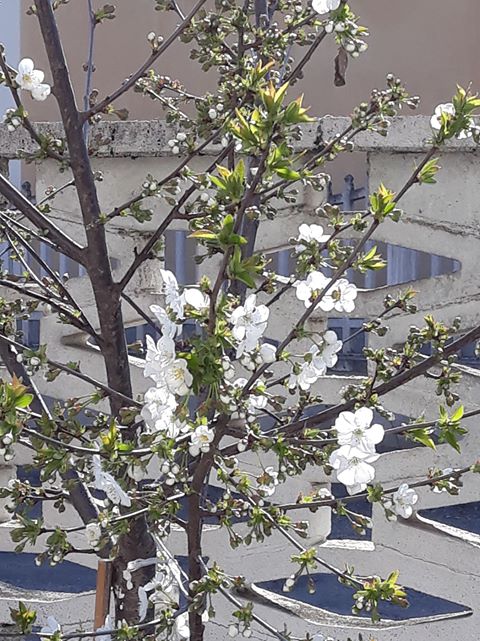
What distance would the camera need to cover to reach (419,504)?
2207mm

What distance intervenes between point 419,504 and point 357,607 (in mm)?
817

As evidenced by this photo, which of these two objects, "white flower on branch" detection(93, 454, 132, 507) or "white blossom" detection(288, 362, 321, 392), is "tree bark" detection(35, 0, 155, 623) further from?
"white blossom" detection(288, 362, 321, 392)

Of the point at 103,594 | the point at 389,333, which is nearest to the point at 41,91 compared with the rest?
the point at 103,594

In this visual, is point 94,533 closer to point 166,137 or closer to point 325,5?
point 325,5

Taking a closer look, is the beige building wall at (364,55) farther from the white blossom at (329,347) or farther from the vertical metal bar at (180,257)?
the white blossom at (329,347)

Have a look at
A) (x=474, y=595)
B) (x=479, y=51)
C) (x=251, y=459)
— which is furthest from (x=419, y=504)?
(x=479, y=51)

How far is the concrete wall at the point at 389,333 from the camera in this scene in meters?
2.12

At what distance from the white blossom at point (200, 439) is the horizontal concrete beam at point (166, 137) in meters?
0.92

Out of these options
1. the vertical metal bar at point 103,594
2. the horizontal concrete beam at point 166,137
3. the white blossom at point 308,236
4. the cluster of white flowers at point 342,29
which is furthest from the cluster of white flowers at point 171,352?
the horizontal concrete beam at point 166,137

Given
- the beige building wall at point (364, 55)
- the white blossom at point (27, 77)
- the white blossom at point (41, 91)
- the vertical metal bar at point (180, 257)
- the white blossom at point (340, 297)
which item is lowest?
the vertical metal bar at point (180, 257)

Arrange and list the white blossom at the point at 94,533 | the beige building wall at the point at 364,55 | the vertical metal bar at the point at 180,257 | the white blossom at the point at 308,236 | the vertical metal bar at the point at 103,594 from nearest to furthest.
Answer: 1. the white blossom at the point at 94,533
2. the white blossom at the point at 308,236
3. the vertical metal bar at the point at 103,594
4. the vertical metal bar at the point at 180,257
5. the beige building wall at the point at 364,55

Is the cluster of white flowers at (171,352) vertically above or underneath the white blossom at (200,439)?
above

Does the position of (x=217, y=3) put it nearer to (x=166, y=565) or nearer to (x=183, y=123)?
(x=183, y=123)

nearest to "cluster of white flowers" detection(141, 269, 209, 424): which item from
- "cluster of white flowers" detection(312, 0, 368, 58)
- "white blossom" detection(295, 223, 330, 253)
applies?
"white blossom" detection(295, 223, 330, 253)
